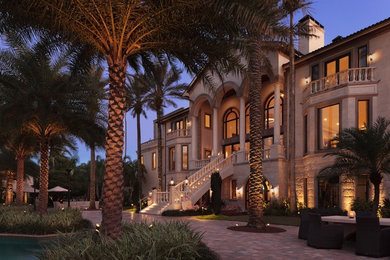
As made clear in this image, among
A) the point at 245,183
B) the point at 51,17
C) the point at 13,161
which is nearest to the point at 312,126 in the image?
the point at 245,183

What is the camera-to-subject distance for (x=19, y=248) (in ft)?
43.0

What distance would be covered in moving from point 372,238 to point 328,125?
44.1 ft

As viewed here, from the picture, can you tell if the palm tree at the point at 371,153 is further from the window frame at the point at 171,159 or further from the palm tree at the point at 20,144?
the window frame at the point at 171,159

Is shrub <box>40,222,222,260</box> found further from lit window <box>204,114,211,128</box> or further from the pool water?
lit window <box>204,114,211,128</box>

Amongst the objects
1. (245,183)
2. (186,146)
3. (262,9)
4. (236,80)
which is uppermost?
(236,80)

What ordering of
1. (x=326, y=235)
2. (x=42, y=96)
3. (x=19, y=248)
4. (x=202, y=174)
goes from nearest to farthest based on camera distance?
1. (x=326, y=235)
2. (x=19, y=248)
3. (x=42, y=96)
4. (x=202, y=174)

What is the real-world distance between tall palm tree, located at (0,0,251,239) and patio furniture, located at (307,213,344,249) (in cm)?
582

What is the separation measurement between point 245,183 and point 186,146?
11.1 metres

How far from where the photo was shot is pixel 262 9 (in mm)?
7816

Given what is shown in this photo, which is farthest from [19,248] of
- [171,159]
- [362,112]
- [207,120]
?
[171,159]

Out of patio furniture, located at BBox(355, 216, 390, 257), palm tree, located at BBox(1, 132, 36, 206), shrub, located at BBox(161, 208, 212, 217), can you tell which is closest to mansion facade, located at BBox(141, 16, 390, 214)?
shrub, located at BBox(161, 208, 212, 217)

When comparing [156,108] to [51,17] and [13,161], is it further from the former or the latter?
[51,17]

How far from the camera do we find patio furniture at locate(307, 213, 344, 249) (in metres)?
10.7

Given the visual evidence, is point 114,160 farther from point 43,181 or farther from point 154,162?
point 154,162
